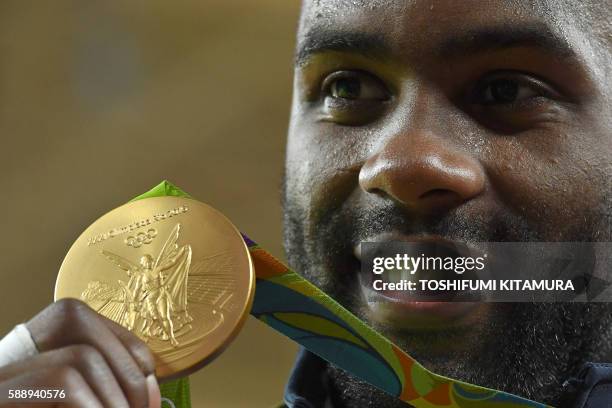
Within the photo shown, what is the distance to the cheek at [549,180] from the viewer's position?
89 cm

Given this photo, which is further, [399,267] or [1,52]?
[1,52]

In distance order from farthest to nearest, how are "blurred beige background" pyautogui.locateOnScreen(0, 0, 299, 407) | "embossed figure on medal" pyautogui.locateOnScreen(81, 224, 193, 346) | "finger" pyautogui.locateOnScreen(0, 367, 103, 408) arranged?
"blurred beige background" pyautogui.locateOnScreen(0, 0, 299, 407), "embossed figure on medal" pyautogui.locateOnScreen(81, 224, 193, 346), "finger" pyautogui.locateOnScreen(0, 367, 103, 408)

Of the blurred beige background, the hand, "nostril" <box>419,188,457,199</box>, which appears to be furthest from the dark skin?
the blurred beige background

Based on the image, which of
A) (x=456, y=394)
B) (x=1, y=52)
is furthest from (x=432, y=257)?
(x=1, y=52)

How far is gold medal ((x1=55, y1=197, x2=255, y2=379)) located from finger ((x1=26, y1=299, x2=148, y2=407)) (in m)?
0.05

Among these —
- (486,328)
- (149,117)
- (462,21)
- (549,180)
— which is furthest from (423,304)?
(149,117)

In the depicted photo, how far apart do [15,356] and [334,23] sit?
537 millimetres

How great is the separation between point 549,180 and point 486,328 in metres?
0.16

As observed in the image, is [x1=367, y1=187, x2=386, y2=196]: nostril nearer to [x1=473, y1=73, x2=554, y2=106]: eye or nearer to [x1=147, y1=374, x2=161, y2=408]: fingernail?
[x1=473, y1=73, x2=554, y2=106]: eye

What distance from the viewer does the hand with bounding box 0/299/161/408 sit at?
1.87 ft

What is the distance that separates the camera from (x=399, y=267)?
0.89 m

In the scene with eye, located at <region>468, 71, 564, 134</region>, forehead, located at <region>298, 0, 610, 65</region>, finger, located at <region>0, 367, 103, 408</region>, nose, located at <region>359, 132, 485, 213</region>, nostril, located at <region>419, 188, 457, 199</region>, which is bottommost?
finger, located at <region>0, 367, 103, 408</region>

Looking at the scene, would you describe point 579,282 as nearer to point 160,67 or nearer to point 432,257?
point 432,257

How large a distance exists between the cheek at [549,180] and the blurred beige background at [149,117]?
775mm
